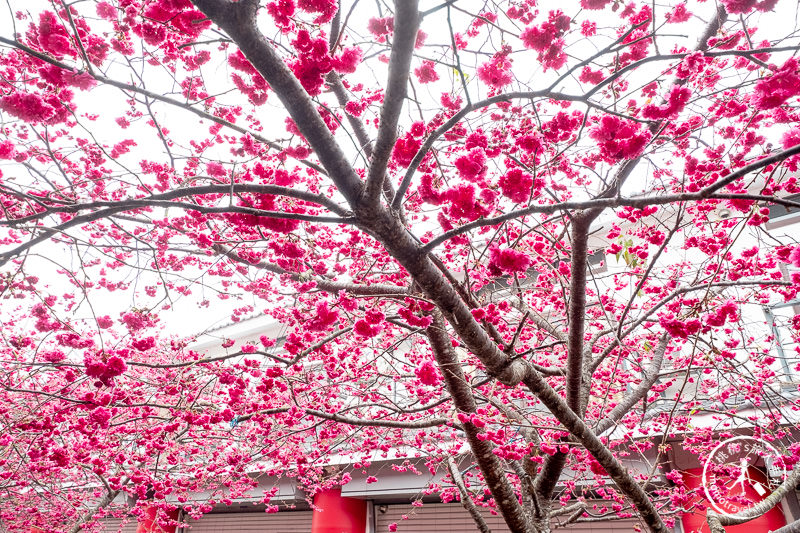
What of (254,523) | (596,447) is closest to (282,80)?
(596,447)

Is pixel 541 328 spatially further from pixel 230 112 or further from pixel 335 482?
pixel 335 482

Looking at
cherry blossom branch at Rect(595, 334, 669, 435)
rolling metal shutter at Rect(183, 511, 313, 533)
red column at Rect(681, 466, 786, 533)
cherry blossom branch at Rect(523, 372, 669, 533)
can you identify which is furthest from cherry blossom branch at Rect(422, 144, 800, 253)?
rolling metal shutter at Rect(183, 511, 313, 533)

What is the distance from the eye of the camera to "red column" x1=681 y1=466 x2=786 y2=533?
218 inches

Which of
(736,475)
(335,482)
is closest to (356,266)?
(335,482)

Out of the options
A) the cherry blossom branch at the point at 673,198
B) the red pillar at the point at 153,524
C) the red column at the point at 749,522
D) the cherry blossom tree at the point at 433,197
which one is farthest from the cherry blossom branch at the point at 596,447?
the red pillar at the point at 153,524

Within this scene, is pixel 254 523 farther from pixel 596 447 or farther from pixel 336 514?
pixel 596 447

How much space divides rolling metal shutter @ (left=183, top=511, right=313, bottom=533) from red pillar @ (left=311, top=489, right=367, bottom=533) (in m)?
2.07

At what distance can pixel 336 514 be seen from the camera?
848 centimetres

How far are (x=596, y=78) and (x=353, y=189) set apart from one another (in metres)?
2.80

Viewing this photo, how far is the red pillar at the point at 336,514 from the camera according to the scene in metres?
8.43

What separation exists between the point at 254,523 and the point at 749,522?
402 inches

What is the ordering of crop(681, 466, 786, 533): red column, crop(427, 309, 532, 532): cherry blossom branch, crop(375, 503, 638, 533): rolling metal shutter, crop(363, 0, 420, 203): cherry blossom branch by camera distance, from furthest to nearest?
crop(375, 503, 638, 533): rolling metal shutter, crop(681, 466, 786, 533): red column, crop(427, 309, 532, 532): cherry blossom branch, crop(363, 0, 420, 203): cherry blossom branch

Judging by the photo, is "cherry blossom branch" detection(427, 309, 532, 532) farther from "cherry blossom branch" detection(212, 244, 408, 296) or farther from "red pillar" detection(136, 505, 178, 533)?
"red pillar" detection(136, 505, 178, 533)

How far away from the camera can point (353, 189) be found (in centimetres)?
216
